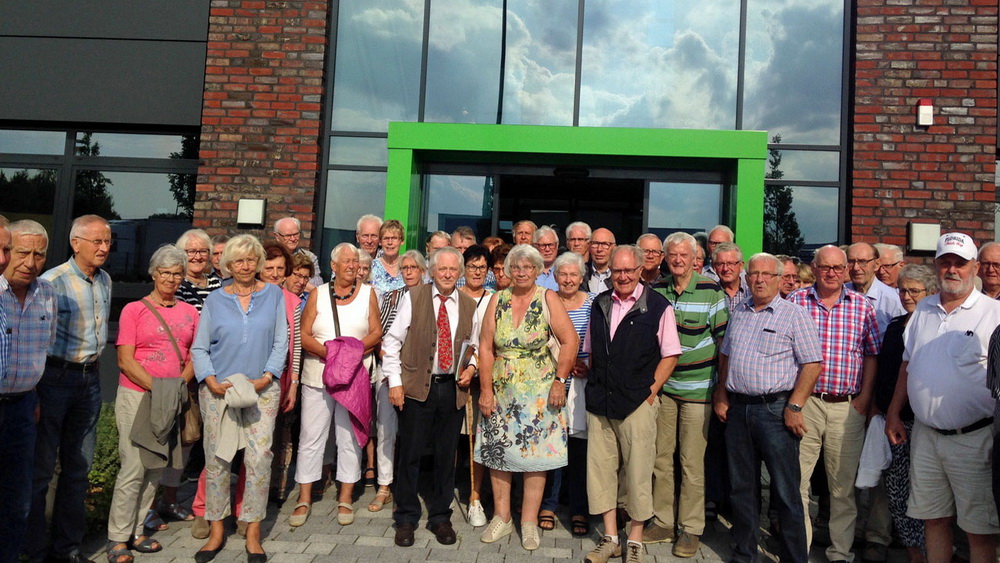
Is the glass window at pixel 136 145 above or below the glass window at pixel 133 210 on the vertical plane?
above

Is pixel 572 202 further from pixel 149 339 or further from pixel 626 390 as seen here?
pixel 149 339

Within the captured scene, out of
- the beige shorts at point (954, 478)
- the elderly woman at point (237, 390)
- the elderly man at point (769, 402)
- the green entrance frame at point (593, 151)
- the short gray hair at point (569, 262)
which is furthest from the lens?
the green entrance frame at point (593, 151)

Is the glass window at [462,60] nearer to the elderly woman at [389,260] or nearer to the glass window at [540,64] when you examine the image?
the glass window at [540,64]

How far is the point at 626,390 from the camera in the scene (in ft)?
13.3

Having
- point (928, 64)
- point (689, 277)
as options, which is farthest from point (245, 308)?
point (928, 64)

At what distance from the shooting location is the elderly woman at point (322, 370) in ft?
15.3

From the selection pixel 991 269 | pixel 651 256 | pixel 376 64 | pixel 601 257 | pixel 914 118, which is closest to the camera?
pixel 991 269

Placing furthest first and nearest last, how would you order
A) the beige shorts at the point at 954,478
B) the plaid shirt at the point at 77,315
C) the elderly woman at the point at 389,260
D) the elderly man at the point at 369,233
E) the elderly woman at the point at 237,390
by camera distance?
Result: the elderly man at the point at 369,233 → the elderly woman at the point at 389,260 → the elderly woman at the point at 237,390 → the plaid shirt at the point at 77,315 → the beige shorts at the point at 954,478

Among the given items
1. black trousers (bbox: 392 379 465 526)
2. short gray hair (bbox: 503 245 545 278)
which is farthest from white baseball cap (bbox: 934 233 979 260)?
black trousers (bbox: 392 379 465 526)

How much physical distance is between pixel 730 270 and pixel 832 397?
41.3 inches

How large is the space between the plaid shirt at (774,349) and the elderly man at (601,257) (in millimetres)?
1426

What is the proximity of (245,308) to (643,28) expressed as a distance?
5130 mm

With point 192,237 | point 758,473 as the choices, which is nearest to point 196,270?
point 192,237

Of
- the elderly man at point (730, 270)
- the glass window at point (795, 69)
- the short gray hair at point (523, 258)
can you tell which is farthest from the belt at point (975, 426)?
the glass window at point (795, 69)
